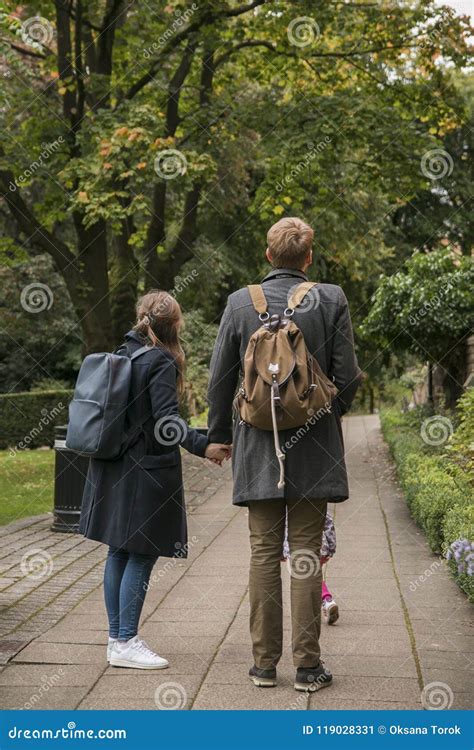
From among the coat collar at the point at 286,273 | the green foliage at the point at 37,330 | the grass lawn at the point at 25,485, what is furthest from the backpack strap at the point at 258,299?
the green foliage at the point at 37,330

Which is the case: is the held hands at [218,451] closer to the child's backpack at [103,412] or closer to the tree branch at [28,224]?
the child's backpack at [103,412]

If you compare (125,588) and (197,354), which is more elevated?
(125,588)

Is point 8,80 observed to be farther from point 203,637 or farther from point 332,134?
point 203,637

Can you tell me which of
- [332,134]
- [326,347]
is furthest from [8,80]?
[326,347]

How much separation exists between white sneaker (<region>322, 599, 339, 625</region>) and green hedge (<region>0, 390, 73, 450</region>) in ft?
59.3

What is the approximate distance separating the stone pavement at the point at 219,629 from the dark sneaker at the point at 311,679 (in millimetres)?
41

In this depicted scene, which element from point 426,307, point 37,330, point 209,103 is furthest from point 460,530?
point 37,330

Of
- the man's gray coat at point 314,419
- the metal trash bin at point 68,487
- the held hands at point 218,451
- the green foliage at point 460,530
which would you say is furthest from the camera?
the metal trash bin at point 68,487

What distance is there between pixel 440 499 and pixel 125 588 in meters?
3.78

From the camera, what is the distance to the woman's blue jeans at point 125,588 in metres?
4.74

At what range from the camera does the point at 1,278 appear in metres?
26.1

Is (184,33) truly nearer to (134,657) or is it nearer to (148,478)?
(148,478)

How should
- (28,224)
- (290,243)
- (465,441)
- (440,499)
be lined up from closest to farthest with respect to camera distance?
(290,243) < (440,499) < (465,441) < (28,224)

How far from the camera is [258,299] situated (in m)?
4.46
